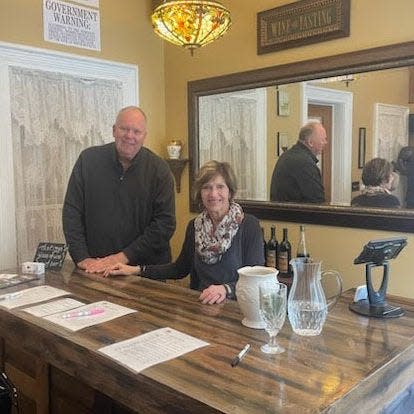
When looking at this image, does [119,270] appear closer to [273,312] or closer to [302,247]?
[273,312]

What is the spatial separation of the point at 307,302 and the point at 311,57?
2.02 metres

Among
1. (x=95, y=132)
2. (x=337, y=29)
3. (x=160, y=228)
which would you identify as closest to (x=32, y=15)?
(x=95, y=132)

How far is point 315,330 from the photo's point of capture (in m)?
1.41

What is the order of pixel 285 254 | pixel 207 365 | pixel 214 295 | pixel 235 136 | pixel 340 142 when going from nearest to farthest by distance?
1. pixel 207 365
2. pixel 214 295
3. pixel 340 142
4. pixel 285 254
5. pixel 235 136

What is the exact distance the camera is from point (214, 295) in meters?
1.76

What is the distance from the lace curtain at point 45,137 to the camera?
10.6 feet

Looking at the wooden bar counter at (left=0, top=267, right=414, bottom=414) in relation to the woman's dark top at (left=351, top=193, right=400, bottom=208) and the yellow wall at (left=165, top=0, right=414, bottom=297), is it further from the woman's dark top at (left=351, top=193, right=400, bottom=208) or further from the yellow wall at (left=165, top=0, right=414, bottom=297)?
the yellow wall at (left=165, top=0, right=414, bottom=297)

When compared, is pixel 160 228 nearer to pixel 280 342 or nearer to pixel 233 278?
pixel 233 278

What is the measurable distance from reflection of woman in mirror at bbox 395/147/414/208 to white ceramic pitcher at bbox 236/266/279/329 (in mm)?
1420

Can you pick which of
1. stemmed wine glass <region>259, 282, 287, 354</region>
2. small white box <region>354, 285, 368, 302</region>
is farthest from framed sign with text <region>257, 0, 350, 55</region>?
stemmed wine glass <region>259, 282, 287, 354</region>

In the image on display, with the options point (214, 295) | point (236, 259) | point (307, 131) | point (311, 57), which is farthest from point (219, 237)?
point (311, 57)

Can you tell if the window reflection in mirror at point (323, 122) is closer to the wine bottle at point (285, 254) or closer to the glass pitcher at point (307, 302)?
the wine bottle at point (285, 254)

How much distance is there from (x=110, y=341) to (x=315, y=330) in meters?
0.59

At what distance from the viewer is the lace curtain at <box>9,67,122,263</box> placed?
322cm
